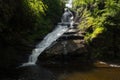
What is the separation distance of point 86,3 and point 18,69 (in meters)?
19.6

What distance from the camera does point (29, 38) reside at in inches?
1227

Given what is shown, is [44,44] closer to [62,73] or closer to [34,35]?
[34,35]

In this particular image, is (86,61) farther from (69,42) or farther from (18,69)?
(18,69)

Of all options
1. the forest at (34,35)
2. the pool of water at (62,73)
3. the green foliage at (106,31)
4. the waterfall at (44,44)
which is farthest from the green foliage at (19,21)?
the green foliage at (106,31)

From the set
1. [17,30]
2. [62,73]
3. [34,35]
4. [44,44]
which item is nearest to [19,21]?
[17,30]

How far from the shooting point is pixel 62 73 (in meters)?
21.7

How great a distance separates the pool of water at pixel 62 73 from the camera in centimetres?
1989

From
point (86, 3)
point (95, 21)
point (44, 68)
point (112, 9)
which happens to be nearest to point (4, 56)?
point (44, 68)

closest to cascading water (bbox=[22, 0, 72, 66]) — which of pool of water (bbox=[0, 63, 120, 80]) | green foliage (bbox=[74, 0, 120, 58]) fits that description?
pool of water (bbox=[0, 63, 120, 80])

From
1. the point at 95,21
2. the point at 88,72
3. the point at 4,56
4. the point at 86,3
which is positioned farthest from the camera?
the point at 86,3

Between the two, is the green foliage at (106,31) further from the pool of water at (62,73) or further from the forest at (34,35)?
the pool of water at (62,73)

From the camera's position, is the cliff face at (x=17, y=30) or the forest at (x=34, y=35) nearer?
the cliff face at (x=17, y=30)

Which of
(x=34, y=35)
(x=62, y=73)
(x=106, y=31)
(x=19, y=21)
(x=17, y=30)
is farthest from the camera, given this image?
(x=34, y=35)

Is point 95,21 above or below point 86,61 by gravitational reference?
above
